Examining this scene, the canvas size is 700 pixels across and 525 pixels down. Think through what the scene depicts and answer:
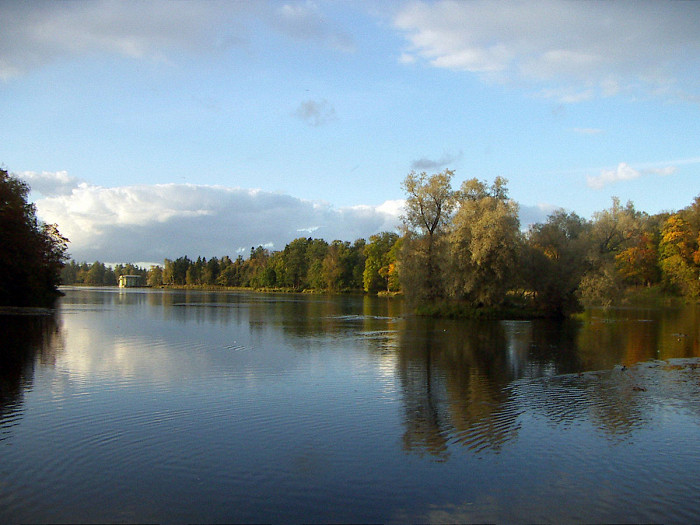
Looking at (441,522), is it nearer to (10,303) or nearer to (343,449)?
(343,449)

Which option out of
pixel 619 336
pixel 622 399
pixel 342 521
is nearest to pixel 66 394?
pixel 342 521

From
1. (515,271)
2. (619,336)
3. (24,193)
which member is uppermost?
(24,193)

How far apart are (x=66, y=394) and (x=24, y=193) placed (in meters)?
41.4

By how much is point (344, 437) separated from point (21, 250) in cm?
4310

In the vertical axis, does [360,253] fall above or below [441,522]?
above

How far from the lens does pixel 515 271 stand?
152 feet

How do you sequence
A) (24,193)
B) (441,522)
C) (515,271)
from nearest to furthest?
(441,522) → (515,271) → (24,193)

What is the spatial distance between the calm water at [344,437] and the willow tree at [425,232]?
27.0 m

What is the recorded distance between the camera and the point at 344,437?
12055 millimetres

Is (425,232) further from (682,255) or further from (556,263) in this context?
(682,255)

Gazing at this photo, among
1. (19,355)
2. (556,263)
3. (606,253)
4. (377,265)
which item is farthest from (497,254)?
(377,265)

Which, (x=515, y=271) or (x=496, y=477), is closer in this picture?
(x=496, y=477)

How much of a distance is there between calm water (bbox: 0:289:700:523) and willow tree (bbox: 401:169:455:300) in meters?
27.0

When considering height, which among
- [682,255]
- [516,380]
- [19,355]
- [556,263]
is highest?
[682,255]
